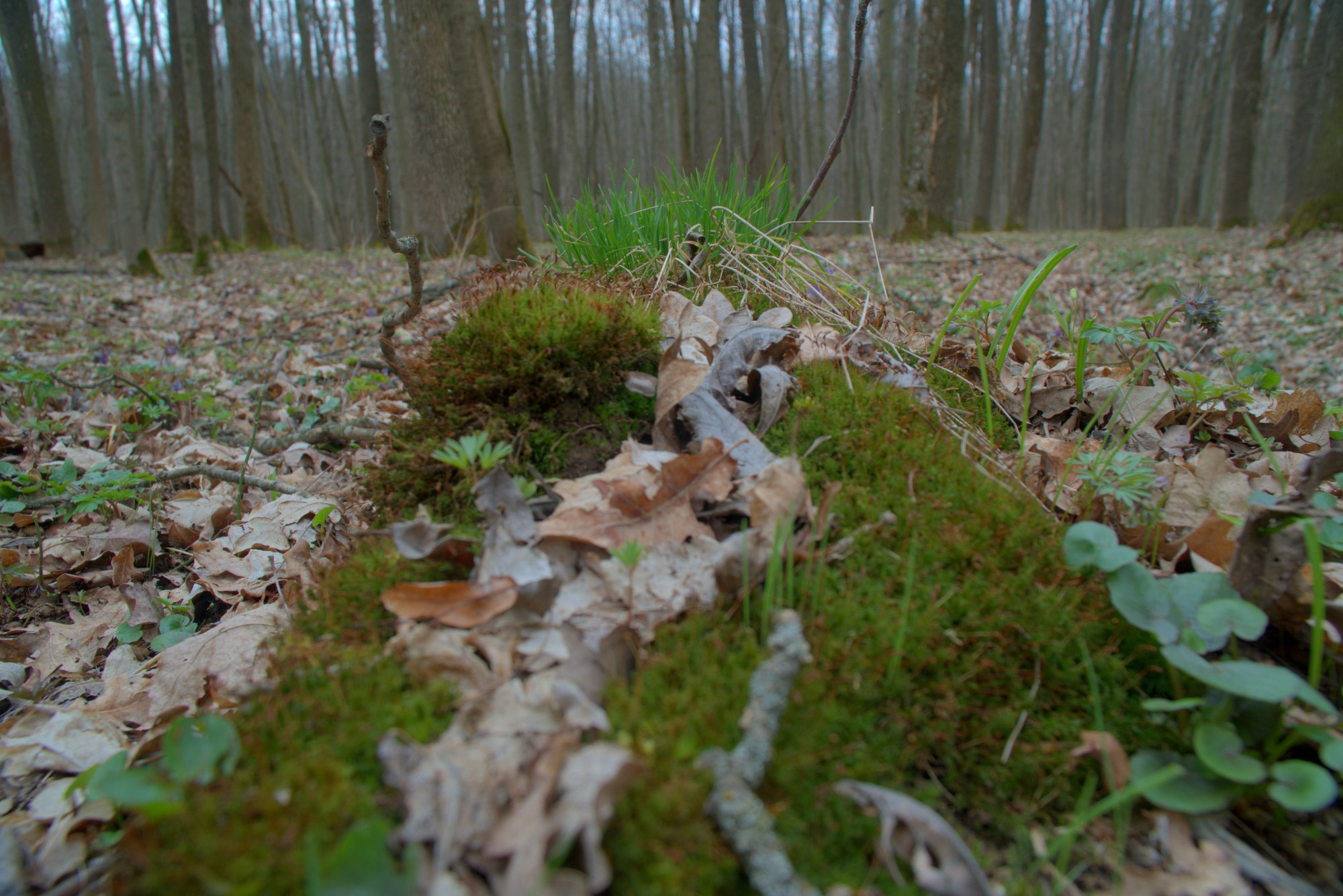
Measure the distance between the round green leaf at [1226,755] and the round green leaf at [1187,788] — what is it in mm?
19

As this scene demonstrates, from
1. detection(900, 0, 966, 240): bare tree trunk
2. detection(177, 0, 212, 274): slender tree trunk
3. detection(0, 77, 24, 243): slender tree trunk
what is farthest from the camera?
detection(0, 77, 24, 243): slender tree trunk

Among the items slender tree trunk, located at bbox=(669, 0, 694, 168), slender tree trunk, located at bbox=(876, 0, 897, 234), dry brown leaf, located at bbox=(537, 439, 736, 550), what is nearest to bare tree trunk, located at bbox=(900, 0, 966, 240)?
slender tree trunk, located at bbox=(669, 0, 694, 168)

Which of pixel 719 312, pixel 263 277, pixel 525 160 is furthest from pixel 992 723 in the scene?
pixel 525 160

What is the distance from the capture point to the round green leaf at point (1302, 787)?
1.01m

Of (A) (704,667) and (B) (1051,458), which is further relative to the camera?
(B) (1051,458)

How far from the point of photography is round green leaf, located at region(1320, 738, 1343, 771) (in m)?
1.01

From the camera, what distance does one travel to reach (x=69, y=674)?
1939 mm

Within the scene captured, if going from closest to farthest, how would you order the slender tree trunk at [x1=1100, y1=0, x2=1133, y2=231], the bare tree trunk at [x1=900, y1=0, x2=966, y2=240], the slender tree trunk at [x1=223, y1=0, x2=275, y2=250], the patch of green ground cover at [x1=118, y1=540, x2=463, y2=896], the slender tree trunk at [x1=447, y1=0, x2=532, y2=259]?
the patch of green ground cover at [x1=118, y1=540, x2=463, y2=896] < the slender tree trunk at [x1=447, y1=0, x2=532, y2=259] < the bare tree trunk at [x1=900, y1=0, x2=966, y2=240] < the slender tree trunk at [x1=223, y1=0, x2=275, y2=250] < the slender tree trunk at [x1=1100, y1=0, x2=1133, y2=231]

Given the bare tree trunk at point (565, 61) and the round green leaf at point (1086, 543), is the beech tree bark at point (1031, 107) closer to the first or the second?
the bare tree trunk at point (565, 61)

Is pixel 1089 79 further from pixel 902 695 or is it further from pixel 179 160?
pixel 902 695

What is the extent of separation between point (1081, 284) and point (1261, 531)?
719 cm

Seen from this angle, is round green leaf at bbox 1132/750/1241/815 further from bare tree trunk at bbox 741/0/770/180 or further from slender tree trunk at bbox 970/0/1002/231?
slender tree trunk at bbox 970/0/1002/231

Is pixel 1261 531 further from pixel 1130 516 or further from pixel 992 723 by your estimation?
pixel 992 723

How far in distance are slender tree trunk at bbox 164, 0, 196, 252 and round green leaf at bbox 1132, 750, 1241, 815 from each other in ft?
41.3
